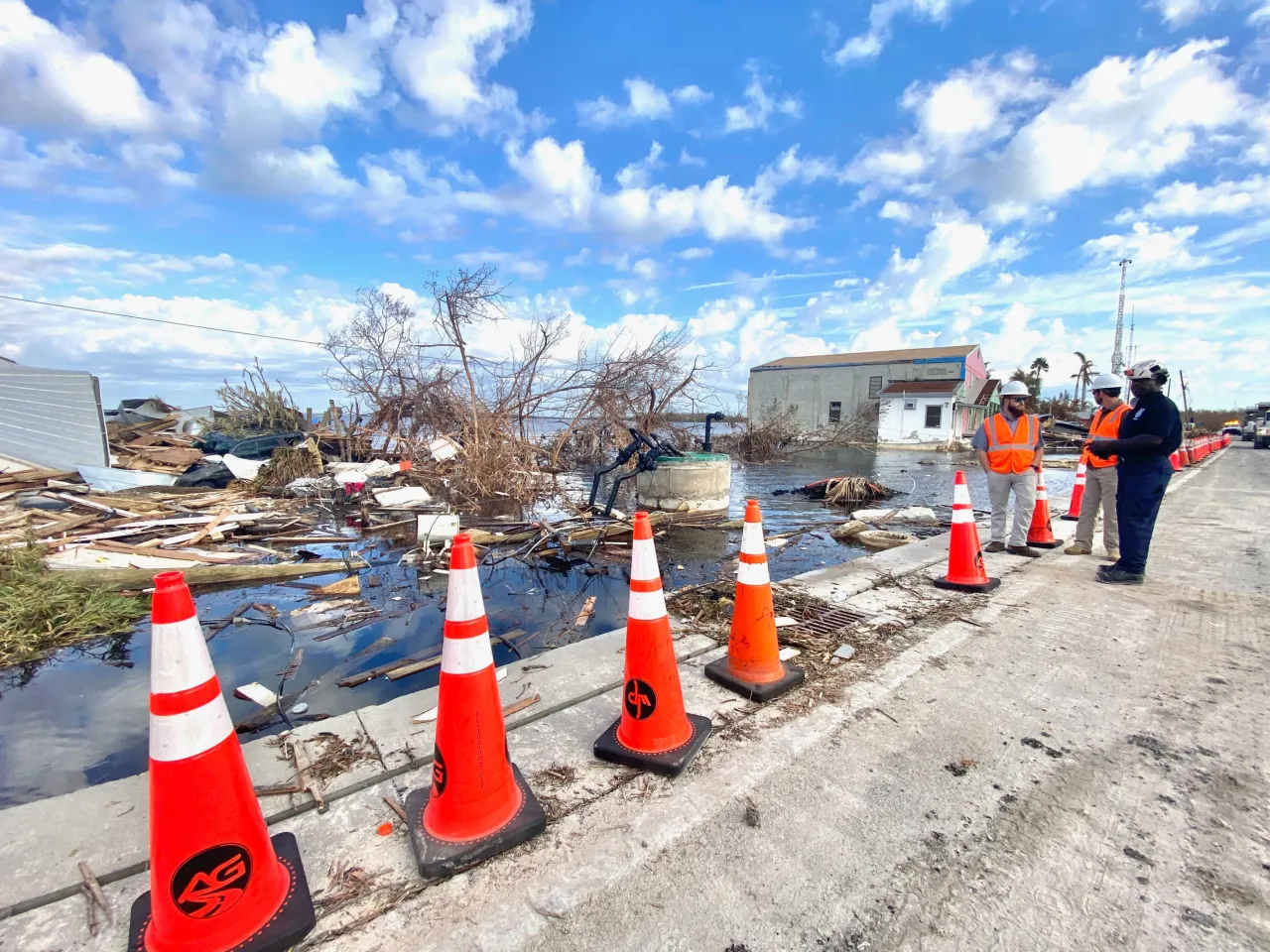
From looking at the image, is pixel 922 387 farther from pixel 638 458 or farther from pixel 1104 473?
pixel 1104 473

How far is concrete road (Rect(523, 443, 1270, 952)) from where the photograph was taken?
157 centimetres

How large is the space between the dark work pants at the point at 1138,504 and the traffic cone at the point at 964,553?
4.10 feet

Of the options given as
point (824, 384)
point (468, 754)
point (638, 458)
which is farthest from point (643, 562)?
point (824, 384)

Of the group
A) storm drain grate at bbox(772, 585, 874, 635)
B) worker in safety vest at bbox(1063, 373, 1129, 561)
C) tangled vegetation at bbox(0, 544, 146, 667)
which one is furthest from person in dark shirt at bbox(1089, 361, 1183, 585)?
tangled vegetation at bbox(0, 544, 146, 667)

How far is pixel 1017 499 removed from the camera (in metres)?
6.07

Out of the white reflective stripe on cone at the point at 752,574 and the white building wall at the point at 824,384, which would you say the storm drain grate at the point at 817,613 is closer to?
the white reflective stripe on cone at the point at 752,574

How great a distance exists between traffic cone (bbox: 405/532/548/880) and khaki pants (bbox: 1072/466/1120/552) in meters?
6.28

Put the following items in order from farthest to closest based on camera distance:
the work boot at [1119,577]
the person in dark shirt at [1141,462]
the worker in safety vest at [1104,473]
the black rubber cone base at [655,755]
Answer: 1. the worker in safety vest at [1104,473]
2. the work boot at [1119,577]
3. the person in dark shirt at [1141,462]
4. the black rubber cone base at [655,755]

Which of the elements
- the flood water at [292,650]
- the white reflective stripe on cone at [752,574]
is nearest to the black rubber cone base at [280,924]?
the flood water at [292,650]

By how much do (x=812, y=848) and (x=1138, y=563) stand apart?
489cm

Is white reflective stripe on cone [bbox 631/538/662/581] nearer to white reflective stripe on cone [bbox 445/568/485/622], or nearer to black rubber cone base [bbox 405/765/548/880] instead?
white reflective stripe on cone [bbox 445/568/485/622]

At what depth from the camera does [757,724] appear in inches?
104

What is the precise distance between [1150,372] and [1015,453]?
1.23 meters

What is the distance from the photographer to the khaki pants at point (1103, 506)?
563 centimetres
